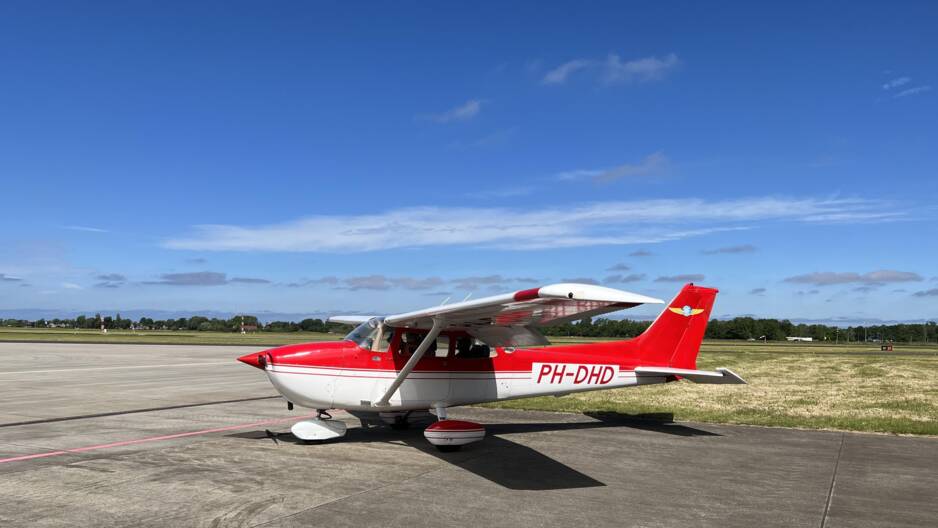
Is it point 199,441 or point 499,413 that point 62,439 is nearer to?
point 199,441

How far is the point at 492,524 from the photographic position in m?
5.87

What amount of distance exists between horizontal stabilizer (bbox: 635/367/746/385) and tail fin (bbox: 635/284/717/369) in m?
0.33

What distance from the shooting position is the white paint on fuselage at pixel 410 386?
9.65m

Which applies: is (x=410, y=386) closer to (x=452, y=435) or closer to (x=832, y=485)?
(x=452, y=435)

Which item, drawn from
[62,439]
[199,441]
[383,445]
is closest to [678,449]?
[383,445]

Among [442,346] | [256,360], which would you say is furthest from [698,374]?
[256,360]

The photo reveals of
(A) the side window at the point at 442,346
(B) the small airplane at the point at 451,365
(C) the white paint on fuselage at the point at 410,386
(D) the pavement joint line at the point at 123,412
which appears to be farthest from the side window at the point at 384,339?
(D) the pavement joint line at the point at 123,412

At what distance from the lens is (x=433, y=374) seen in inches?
404

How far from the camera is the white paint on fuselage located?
9648 mm

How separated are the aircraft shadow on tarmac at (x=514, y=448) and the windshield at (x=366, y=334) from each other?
159 cm

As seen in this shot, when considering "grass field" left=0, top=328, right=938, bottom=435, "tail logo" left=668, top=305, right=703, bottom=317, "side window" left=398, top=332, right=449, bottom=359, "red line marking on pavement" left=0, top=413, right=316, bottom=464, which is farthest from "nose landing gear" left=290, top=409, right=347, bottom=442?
"tail logo" left=668, top=305, right=703, bottom=317

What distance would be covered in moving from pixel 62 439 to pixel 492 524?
25.6 ft

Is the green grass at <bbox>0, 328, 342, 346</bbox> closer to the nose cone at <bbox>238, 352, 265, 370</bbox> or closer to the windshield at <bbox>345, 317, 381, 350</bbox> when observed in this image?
the windshield at <bbox>345, 317, 381, 350</bbox>

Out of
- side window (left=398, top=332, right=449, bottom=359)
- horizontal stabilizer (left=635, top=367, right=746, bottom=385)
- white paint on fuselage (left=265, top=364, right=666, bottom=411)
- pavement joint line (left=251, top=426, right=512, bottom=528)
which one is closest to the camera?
pavement joint line (left=251, top=426, right=512, bottom=528)
